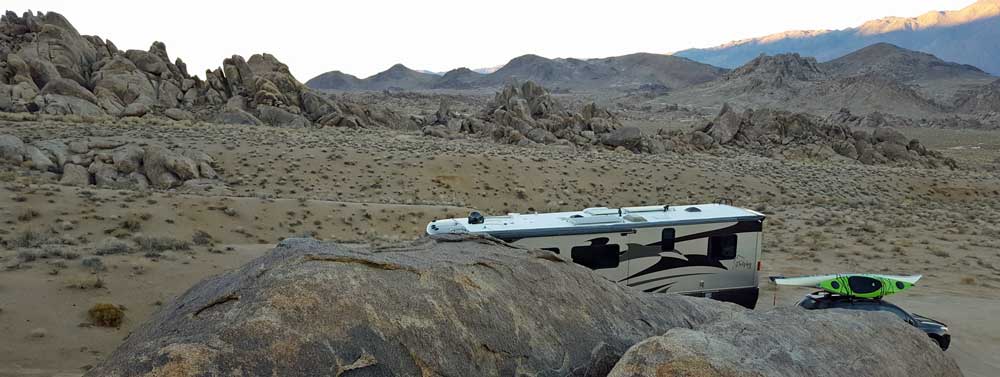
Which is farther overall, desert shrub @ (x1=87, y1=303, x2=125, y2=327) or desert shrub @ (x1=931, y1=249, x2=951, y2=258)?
desert shrub @ (x1=931, y1=249, x2=951, y2=258)

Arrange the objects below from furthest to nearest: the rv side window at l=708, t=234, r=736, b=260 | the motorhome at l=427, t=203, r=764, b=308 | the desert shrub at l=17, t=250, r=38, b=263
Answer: the rv side window at l=708, t=234, r=736, b=260
the motorhome at l=427, t=203, r=764, b=308
the desert shrub at l=17, t=250, r=38, b=263

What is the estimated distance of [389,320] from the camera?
15.8 ft

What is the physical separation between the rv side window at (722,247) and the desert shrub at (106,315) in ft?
39.1

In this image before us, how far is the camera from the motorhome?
1302cm

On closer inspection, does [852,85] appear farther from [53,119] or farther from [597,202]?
[53,119]

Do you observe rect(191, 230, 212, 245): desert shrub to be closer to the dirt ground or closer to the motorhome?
the dirt ground

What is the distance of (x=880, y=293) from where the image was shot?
12.0 meters

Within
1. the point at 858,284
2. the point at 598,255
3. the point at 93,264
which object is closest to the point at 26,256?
the point at 93,264

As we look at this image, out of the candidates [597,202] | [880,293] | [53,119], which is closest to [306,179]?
[597,202]

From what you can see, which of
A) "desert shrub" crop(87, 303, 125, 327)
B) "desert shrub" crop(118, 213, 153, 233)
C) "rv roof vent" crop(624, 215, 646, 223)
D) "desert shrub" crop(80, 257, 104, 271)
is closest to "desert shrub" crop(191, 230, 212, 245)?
"desert shrub" crop(118, 213, 153, 233)

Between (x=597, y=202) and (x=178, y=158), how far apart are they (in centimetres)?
2256

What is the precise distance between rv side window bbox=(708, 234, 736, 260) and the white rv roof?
0.42 metres

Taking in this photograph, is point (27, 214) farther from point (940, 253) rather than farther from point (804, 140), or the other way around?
point (804, 140)

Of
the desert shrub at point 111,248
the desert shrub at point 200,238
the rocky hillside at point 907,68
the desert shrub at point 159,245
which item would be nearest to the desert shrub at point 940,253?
the desert shrub at point 200,238
